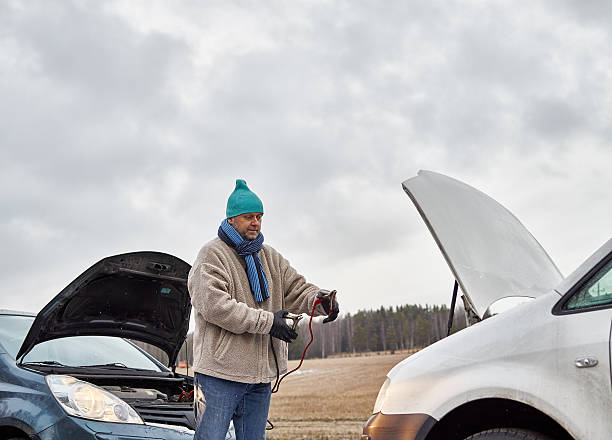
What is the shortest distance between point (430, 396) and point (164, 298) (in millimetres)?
2482

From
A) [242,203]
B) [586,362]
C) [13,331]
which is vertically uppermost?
[242,203]

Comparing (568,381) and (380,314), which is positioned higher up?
(380,314)

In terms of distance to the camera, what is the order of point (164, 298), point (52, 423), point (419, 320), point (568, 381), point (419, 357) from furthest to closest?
point (419, 320), point (164, 298), point (52, 423), point (419, 357), point (568, 381)

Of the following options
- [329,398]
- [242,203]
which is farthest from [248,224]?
[329,398]

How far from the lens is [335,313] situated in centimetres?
359

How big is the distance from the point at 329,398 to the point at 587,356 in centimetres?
2785

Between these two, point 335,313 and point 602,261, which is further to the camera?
point 335,313

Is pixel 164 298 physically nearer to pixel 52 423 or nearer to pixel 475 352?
pixel 52 423

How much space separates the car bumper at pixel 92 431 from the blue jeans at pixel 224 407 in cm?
49

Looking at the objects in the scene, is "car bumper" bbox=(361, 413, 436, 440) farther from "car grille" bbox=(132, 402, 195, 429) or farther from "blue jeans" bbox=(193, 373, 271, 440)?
"car grille" bbox=(132, 402, 195, 429)

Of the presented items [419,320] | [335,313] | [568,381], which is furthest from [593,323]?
[419,320]

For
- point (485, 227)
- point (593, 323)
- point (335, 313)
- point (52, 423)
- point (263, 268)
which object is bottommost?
point (52, 423)

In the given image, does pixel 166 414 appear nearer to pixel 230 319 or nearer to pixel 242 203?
pixel 230 319

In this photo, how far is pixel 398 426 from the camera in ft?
9.59
